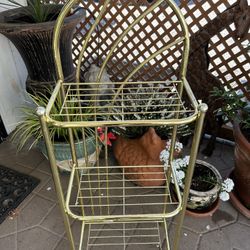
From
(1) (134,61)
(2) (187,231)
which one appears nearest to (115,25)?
(1) (134,61)

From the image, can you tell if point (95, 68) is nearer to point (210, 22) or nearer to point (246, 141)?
point (210, 22)

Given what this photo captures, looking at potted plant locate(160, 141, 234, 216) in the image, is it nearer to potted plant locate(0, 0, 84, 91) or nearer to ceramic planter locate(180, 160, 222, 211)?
ceramic planter locate(180, 160, 222, 211)

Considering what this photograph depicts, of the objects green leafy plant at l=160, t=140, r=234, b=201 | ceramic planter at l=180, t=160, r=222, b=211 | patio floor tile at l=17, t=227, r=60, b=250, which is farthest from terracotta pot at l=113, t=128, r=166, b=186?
patio floor tile at l=17, t=227, r=60, b=250

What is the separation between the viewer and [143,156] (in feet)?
4.79

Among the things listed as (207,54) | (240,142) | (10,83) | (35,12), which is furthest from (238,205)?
(10,83)

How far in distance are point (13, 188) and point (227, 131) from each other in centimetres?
141

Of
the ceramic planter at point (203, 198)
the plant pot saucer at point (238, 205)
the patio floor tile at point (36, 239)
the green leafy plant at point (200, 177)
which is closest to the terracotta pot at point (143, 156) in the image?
the green leafy plant at point (200, 177)

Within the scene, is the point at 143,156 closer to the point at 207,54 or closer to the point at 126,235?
the point at 126,235

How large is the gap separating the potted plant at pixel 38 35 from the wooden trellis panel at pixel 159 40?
305mm

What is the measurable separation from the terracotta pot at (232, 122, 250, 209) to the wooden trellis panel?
0.43m

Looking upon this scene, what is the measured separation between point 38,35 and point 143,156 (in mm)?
855

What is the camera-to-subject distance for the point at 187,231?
1265mm

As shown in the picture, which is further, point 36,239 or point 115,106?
point 36,239

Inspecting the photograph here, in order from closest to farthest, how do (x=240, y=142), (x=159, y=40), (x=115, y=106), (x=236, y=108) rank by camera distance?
(x=115, y=106)
(x=240, y=142)
(x=236, y=108)
(x=159, y=40)
